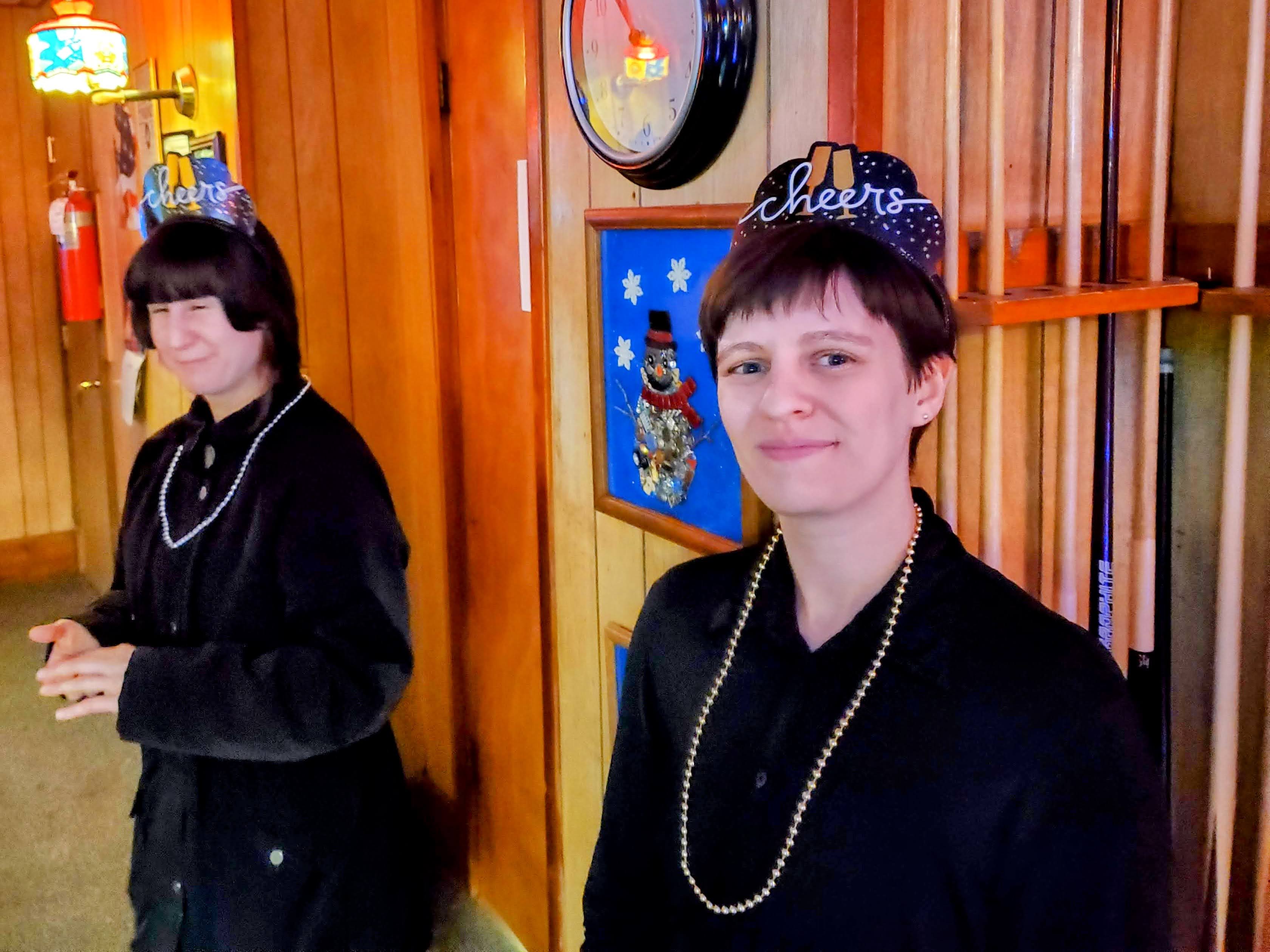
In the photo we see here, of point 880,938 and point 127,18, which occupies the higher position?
point 127,18

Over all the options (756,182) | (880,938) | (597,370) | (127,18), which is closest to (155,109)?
(127,18)

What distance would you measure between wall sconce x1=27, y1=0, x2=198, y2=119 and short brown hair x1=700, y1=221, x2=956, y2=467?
2.64 metres

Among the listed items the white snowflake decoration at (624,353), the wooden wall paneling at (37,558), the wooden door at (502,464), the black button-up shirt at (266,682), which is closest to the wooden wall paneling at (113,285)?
the wooden wall paneling at (37,558)

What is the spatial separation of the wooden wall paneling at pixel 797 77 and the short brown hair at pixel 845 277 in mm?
207

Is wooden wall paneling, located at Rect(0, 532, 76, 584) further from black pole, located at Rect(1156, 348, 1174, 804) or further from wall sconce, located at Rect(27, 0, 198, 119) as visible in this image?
black pole, located at Rect(1156, 348, 1174, 804)

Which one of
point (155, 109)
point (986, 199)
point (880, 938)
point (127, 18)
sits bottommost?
point (880, 938)

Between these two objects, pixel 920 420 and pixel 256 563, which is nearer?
pixel 920 420

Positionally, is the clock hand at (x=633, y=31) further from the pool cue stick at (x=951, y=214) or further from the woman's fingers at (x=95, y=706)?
the woman's fingers at (x=95, y=706)

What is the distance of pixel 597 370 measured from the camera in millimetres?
1515

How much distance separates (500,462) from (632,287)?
757 mm

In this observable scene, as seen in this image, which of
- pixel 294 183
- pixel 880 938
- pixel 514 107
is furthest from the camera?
pixel 294 183

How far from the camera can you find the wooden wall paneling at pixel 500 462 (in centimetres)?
193

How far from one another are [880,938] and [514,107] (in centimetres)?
150

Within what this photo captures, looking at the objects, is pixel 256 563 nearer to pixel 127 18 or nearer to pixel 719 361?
pixel 719 361
